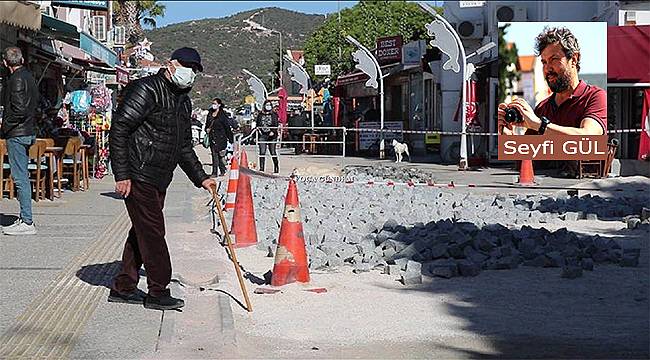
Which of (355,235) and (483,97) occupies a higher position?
(483,97)

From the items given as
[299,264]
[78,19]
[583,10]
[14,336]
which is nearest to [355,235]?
[299,264]

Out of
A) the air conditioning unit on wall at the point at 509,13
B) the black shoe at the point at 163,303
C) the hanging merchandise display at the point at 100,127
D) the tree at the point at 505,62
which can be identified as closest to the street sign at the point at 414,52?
the air conditioning unit on wall at the point at 509,13

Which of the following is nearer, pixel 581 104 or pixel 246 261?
pixel 246 261

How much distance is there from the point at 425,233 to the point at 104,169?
48.2ft

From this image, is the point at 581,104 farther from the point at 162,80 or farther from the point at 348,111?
the point at 348,111

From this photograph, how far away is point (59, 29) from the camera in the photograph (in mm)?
18906

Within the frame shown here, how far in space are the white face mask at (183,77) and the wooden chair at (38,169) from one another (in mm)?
7742

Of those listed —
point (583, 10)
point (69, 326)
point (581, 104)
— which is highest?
point (583, 10)

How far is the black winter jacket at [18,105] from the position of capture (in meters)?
11.6

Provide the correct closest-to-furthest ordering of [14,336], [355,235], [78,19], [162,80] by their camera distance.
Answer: [14,336], [162,80], [355,235], [78,19]

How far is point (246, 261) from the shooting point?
10.5 meters

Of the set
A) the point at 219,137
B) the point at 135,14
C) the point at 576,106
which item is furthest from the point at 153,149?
the point at 135,14

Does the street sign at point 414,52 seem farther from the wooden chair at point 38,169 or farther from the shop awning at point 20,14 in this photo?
the shop awning at point 20,14

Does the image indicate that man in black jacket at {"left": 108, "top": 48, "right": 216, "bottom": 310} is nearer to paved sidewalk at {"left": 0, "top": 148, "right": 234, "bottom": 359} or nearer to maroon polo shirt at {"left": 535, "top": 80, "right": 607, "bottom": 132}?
paved sidewalk at {"left": 0, "top": 148, "right": 234, "bottom": 359}
